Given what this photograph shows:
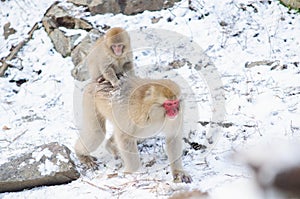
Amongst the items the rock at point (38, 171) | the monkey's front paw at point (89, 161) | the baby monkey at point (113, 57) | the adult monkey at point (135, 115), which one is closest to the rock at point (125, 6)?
the baby monkey at point (113, 57)

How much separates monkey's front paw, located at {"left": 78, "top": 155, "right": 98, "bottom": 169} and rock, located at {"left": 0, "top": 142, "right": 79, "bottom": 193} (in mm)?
342

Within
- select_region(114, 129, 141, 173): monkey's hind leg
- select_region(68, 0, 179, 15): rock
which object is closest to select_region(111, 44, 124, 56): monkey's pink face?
select_region(114, 129, 141, 173): monkey's hind leg

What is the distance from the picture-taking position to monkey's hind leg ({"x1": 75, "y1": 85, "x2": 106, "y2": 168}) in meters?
4.82

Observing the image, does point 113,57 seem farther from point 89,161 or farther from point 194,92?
point 194,92

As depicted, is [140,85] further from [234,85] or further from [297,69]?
[297,69]

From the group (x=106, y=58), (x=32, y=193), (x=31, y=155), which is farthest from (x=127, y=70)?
(x=32, y=193)

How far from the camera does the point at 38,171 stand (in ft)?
14.2

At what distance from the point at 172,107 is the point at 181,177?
2.27ft

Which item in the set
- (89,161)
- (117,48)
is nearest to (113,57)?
(117,48)

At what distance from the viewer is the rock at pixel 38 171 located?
429cm

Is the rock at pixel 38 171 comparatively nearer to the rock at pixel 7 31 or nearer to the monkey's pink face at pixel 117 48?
the monkey's pink face at pixel 117 48

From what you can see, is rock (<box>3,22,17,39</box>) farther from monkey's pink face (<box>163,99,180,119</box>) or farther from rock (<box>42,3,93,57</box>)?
monkey's pink face (<box>163,99,180,119</box>)

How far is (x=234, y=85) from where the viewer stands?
621cm

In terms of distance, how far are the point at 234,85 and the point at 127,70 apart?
162 cm
